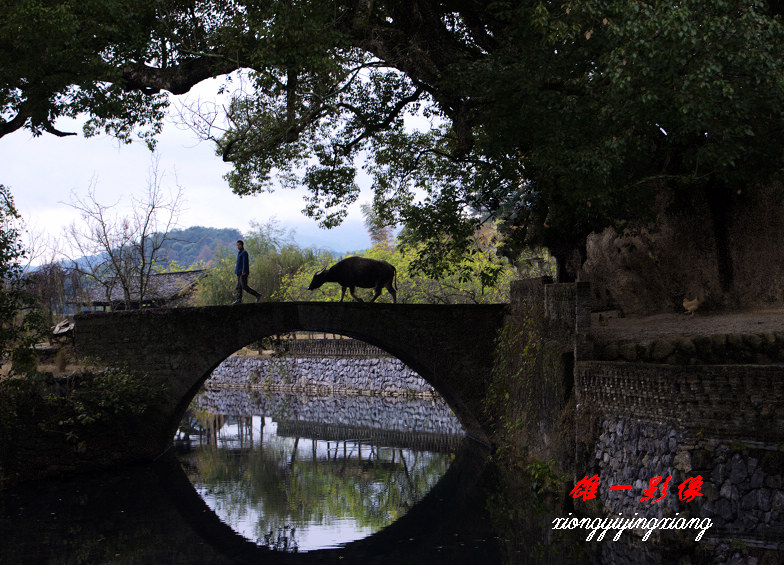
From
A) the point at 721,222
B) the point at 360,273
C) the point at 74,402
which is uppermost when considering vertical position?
the point at 721,222

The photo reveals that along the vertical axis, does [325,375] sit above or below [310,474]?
above

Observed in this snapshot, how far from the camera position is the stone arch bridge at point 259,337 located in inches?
634

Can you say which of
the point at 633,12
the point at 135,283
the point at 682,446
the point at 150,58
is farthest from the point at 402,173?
the point at 135,283

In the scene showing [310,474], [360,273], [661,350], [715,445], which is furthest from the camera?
[360,273]

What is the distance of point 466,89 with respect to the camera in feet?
44.8

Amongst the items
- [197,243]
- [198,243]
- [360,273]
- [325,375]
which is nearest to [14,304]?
[360,273]

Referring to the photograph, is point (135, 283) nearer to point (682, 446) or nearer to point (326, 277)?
point (326, 277)

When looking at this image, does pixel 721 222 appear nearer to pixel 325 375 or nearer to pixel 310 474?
pixel 310 474

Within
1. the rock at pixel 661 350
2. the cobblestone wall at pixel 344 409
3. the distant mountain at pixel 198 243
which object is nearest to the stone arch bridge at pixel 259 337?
the cobblestone wall at pixel 344 409

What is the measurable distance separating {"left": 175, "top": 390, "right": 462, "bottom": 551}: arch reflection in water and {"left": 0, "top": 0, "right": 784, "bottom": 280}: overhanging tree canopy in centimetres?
441

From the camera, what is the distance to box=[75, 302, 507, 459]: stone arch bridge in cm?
1609

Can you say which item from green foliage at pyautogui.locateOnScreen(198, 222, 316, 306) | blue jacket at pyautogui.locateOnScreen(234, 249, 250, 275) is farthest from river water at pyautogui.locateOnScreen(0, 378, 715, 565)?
green foliage at pyautogui.locateOnScreen(198, 222, 316, 306)

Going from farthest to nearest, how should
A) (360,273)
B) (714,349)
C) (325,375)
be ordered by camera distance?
(325,375) < (360,273) < (714,349)

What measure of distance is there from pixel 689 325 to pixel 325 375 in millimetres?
21128
